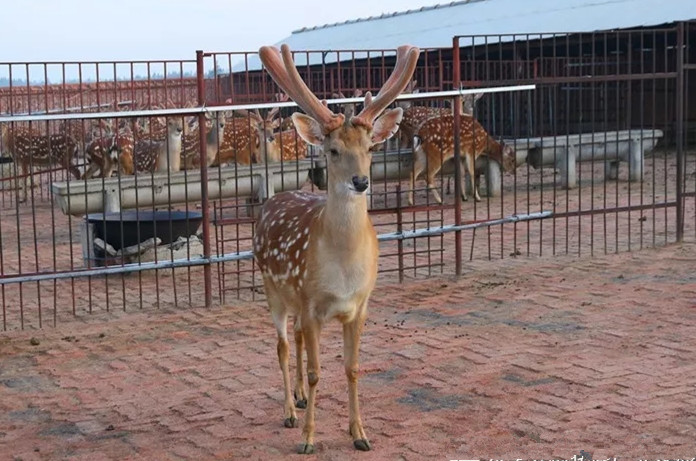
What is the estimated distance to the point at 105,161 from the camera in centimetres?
1582

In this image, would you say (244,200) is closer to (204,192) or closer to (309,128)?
(204,192)

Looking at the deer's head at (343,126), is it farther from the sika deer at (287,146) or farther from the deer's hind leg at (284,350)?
the sika deer at (287,146)

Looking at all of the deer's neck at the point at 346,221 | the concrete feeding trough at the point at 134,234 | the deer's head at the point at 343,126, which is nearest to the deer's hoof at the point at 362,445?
the deer's neck at the point at 346,221

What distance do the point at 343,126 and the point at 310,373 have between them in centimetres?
120

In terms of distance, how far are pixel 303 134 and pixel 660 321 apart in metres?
3.46

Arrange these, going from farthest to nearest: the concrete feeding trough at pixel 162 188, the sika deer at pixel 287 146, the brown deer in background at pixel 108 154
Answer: the sika deer at pixel 287 146 < the brown deer in background at pixel 108 154 < the concrete feeding trough at pixel 162 188

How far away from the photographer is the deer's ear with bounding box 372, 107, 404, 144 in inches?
228

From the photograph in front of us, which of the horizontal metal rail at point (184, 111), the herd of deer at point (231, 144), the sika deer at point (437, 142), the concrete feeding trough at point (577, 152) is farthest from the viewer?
the concrete feeding trough at point (577, 152)

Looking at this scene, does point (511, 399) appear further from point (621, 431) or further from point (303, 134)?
point (303, 134)

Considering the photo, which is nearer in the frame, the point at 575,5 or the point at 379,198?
the point at 379,198

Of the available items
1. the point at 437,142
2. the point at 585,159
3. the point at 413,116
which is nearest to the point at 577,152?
the point at 585,159

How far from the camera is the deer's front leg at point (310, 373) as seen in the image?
17.8ft

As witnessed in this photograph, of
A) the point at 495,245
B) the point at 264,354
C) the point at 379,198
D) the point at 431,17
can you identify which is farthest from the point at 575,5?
the point at 264,354

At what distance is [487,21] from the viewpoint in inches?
1106
